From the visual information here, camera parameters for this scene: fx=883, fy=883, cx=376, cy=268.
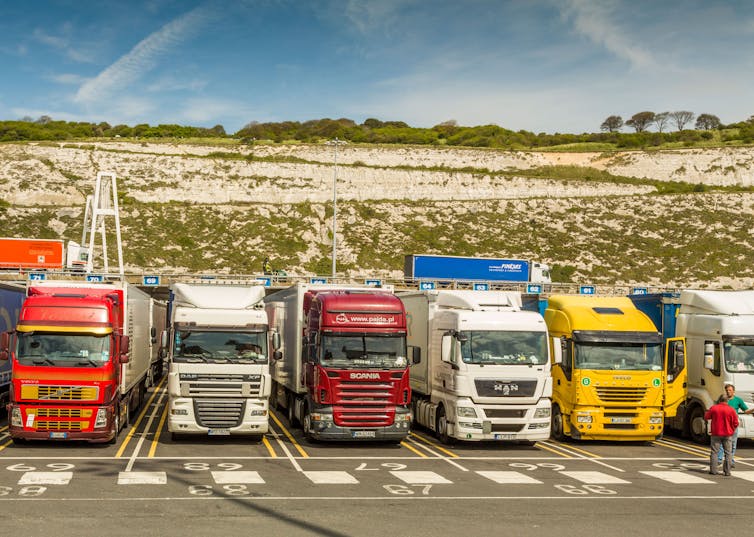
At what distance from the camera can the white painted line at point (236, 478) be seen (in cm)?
1709

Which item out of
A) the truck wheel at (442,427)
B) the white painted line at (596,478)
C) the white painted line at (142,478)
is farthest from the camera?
the truck wheel at (442,427)

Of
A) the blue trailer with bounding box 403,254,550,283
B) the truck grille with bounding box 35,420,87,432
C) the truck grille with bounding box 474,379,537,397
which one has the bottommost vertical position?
the truck grille with bounding box 35,420,87,432

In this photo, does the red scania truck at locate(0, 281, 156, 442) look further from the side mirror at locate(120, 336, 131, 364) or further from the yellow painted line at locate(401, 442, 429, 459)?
the yellow painted line at locate(401, 442, 429, 459)

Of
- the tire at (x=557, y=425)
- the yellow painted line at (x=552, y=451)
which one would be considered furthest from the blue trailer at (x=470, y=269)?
the yellow painted line at (x=552, y=451)

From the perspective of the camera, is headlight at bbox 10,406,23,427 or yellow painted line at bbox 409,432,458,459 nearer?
headlight at bbox 10,406,23,427

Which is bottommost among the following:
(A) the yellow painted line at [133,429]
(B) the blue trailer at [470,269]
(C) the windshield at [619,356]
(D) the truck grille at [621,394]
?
(A) the yellow painted line at [133,429]

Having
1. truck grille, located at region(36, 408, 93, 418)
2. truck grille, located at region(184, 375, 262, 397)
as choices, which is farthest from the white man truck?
truck grille, located at region(36, 408, 93, 418)

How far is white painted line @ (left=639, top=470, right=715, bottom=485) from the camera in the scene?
18500 millimetres

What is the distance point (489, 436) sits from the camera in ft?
75.6

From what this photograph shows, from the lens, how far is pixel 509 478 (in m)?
18.6

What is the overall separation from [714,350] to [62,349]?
57.9ft

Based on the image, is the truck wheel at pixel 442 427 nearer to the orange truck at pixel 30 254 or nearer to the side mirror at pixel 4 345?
the side mirror at pixel 4 345

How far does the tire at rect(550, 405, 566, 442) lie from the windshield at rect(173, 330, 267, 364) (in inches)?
343

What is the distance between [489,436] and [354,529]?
422 inches
